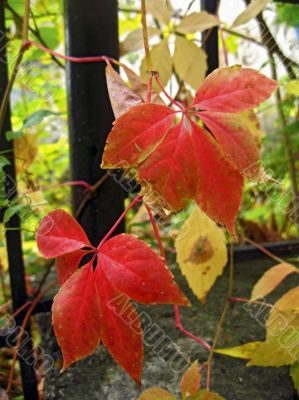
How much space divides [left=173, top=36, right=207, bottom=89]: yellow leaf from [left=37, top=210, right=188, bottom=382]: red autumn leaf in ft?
1.46

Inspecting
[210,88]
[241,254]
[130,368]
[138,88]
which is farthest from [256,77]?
[241,254]

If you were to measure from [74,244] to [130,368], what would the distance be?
0.13 meters

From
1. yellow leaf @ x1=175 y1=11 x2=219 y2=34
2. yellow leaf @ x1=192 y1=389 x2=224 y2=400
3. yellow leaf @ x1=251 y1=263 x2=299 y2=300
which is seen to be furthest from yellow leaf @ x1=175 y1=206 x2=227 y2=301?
yellow leaf @ x1=175 y1=11 x2=219 y2=34

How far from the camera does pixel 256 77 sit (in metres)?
0.39

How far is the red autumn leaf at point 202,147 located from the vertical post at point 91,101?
0.33 metres

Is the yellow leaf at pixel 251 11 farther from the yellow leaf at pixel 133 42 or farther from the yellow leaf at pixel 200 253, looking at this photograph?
the yellow leaf at pixel 200 253

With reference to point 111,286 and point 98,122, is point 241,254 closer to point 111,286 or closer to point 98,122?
point 98,122

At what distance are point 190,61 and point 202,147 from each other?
1.39 ft

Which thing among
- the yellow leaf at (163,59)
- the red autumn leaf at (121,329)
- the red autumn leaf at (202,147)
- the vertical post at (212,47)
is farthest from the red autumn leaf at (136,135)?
the vertical post at (212,47)

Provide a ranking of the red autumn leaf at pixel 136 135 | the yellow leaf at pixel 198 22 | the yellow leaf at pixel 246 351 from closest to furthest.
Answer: the red autumn leaf at pixel 136 135, the yellow leaf at pixel 246 351, the yellow leaf at pixel 198 22

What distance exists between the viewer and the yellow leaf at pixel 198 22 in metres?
0.73

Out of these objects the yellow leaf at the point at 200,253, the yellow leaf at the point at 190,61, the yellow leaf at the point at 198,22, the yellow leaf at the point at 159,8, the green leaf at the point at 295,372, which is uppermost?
the yellow leaf at the point at 159,8

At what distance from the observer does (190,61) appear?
0.78 m

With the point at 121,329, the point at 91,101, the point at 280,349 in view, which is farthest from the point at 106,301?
the point at 91,101
